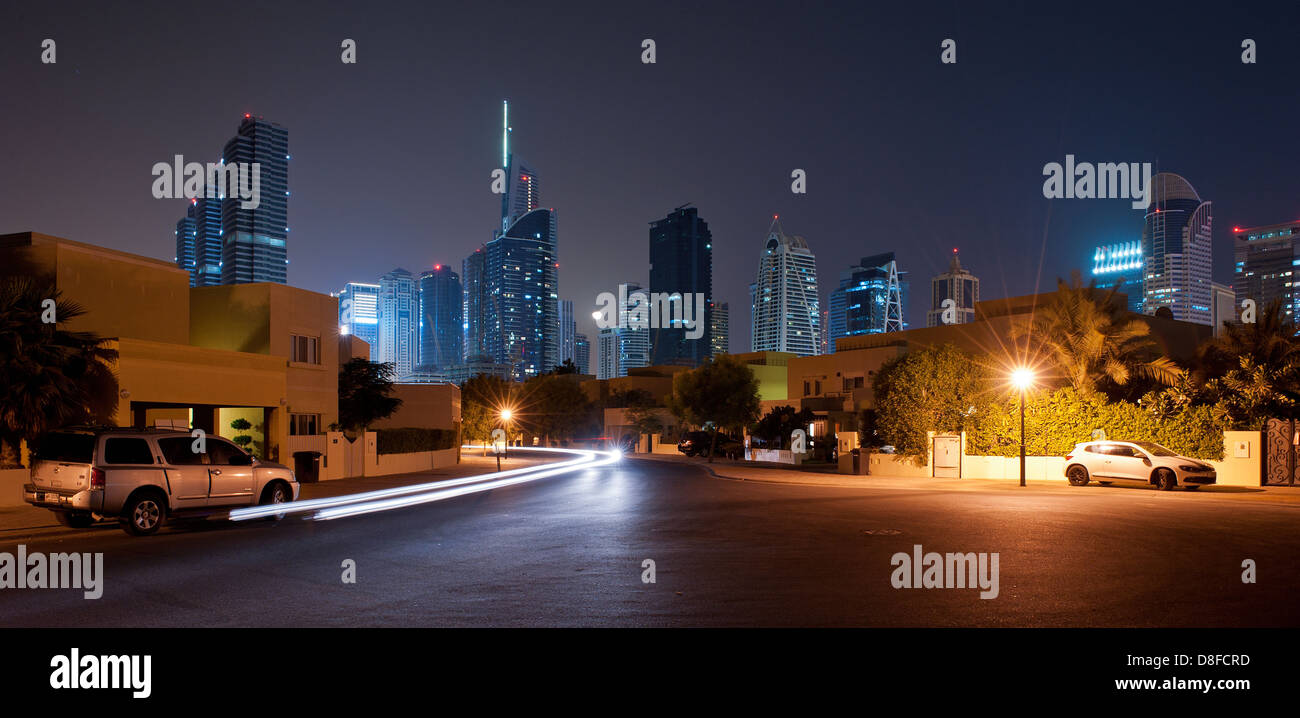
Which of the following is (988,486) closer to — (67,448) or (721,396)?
(67,448)

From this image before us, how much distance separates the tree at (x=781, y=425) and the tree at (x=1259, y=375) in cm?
3033

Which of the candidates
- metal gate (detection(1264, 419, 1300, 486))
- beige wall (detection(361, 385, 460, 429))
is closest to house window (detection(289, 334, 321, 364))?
beige wall (detection(361, 385, 460, 429))

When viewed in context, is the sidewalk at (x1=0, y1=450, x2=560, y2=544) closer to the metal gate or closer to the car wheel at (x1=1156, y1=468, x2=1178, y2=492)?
the car wheel at (x1=1156, y1=468, x2=1178, y2=492)

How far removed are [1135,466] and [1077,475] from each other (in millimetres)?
1994

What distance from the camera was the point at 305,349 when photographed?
3347 centimetres

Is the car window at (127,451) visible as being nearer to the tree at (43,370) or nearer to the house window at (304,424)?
the tree at (43,370)

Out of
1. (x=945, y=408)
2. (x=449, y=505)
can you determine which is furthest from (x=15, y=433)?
(x=945, y=408)

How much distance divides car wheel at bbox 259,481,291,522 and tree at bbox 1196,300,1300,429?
101 ft

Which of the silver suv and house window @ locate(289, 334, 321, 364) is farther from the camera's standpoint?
house window @ locate(289, 334, 321, 364)

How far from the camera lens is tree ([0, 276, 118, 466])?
20156 millimetres

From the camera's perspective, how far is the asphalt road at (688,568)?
837 cm
